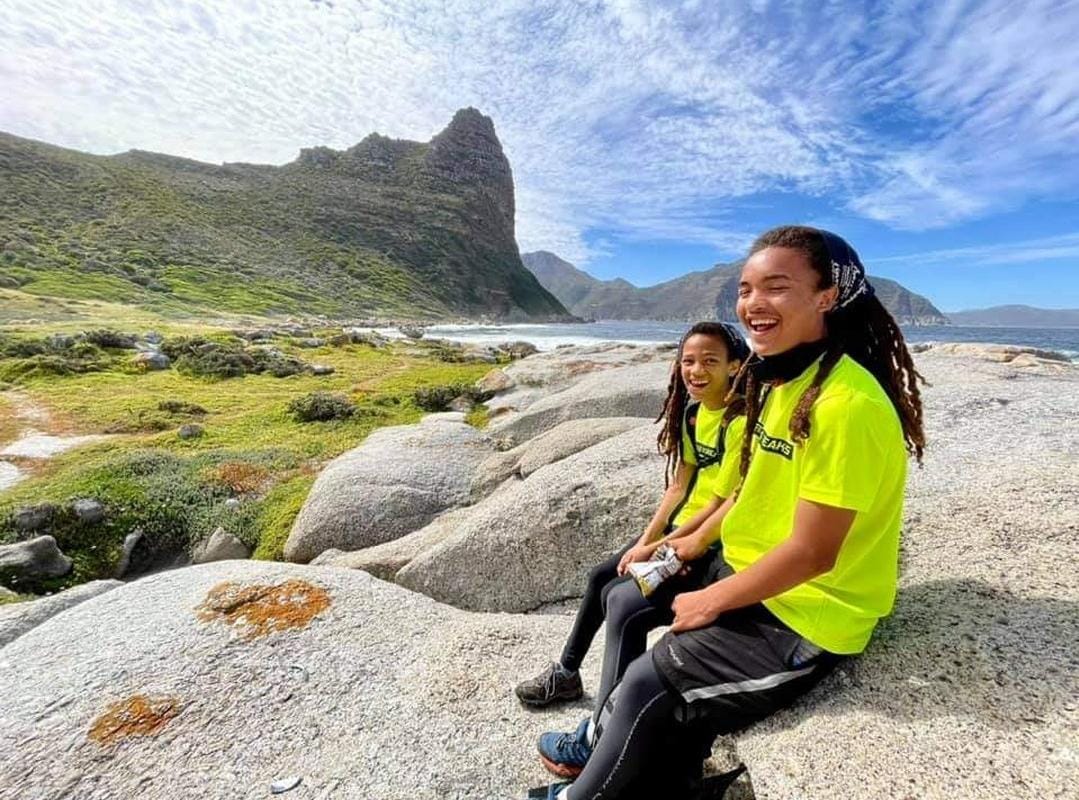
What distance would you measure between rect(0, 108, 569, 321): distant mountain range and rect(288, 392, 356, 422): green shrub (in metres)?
80.1

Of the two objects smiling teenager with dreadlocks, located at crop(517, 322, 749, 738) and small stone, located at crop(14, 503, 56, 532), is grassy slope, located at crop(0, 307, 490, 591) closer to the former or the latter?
small stone, located at crop(14, 503, 56, 532)

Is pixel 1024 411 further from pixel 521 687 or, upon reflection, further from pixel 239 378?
pixel 239 378

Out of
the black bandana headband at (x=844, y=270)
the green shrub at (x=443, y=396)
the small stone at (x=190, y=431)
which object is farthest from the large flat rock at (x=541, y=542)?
the green shrub at (x=443, y=396)

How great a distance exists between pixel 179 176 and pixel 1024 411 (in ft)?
647

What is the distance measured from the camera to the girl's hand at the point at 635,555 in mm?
5039

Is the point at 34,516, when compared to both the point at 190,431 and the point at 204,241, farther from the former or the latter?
the point at 204,241

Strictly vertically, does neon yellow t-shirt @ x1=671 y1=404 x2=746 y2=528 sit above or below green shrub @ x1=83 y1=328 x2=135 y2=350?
above

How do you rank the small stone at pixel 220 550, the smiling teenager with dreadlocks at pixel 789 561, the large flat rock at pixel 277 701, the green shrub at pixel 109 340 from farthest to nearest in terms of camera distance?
the green shrub at pixel 109 340, the small stone at pixel 220 550, the large flat rock at pixel 277 701, the smiling teenager with dreadlocks at pixel 789 561

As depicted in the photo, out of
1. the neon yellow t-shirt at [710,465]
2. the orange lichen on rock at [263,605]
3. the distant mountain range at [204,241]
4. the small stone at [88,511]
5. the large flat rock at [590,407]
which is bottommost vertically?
the small stone at [88,511]

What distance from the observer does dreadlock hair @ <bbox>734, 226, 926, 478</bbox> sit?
3.33m

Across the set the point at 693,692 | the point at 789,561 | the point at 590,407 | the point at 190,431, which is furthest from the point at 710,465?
the point at 190,431

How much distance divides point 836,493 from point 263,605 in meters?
7.23

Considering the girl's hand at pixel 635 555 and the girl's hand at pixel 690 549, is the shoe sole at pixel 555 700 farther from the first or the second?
the girl's hand at pixel 690 549

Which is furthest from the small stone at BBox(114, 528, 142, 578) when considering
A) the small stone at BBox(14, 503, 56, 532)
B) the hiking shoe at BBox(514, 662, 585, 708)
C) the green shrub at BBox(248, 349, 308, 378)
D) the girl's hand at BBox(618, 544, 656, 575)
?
the green shrub at BBox(248, 349, 308, 378)
